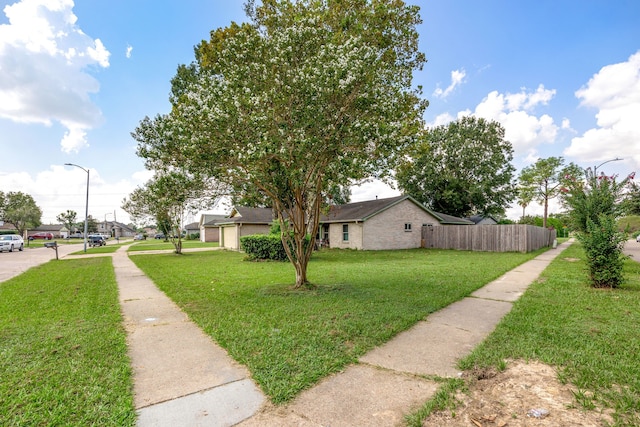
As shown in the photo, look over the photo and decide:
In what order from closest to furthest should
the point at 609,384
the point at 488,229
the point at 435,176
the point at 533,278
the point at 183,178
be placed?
the point at 609,384
the point at 183,178
the point at 533,278
the point at 488,229
the point at 435,176

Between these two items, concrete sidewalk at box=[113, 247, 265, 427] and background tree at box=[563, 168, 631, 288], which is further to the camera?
background tree at box=[563, 168, 631, 288]

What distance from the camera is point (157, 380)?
3.32 metres

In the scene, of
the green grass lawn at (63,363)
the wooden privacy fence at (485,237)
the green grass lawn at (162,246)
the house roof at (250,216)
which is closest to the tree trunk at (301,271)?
the green grass lawn at (63,363)

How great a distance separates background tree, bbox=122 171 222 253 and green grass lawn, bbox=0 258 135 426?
9.40ft

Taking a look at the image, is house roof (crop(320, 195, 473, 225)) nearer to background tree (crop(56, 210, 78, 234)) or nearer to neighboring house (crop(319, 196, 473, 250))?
neighboring house (crop(319, 196, 473, 250))

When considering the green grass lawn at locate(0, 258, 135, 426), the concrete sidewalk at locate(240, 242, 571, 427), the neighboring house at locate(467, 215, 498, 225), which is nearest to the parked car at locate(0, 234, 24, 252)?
the green grass lawn at locate(0, 258, 135, 426)

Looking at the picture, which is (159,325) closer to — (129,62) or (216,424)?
(216,424)

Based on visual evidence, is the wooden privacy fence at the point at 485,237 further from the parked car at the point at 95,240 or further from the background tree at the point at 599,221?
the parked car at the point at 95,240

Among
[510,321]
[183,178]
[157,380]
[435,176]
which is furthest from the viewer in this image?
[435,176]

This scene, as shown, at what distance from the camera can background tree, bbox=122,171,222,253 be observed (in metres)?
7.87

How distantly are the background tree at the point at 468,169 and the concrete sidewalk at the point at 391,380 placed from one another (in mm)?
30027

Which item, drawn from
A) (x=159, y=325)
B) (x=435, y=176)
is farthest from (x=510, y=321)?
(x=435, y=176)

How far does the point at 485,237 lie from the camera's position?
21312 millimetres

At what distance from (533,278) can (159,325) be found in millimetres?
10281
